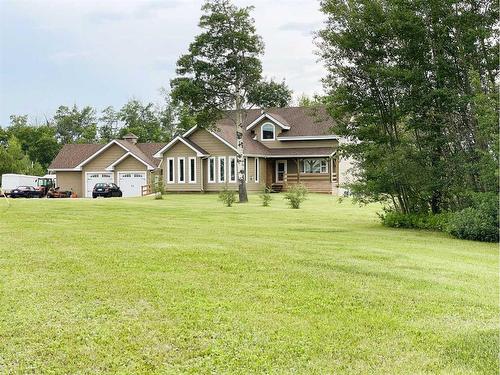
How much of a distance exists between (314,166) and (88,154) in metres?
19.1

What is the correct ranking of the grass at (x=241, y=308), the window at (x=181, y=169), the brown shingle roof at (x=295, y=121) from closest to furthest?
1. the grass at (x=241, y=308)
2. the window at (x=181, y=169)
3. the brown shingle roof at (x=295, y=121)

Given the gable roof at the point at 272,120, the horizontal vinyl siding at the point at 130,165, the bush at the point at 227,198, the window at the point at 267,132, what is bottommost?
the bush at the point at 227,198

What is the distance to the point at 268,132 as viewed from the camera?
4512cm

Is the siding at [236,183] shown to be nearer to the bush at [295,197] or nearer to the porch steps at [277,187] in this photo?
the porch steps at [277,187]

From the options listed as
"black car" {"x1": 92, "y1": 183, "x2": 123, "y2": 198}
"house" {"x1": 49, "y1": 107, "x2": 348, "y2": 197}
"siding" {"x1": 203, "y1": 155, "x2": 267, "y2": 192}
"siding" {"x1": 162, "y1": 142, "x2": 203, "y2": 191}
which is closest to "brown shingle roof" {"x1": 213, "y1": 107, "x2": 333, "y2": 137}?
"house" {"x1": 49, "y1": 107, "x2": 348, "y2": 197}

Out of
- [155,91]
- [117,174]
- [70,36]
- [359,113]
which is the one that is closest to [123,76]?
[70,36]

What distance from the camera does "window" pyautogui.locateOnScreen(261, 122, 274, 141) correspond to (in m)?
44.9

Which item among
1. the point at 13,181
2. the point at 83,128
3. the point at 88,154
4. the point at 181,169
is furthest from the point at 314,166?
the point at 83,128

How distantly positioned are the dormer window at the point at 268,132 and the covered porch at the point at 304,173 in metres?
1.69

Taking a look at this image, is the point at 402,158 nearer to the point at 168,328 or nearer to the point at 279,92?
the point at 168,328

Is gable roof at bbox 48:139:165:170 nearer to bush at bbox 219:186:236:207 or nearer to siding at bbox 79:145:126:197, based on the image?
siding at bbox 79:145:126:197

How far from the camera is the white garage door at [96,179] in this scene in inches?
1797

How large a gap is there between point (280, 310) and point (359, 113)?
474 inches

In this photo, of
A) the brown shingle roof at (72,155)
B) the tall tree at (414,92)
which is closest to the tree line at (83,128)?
the brown shingle roof at (72,155)
